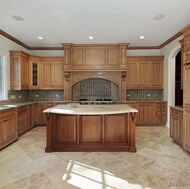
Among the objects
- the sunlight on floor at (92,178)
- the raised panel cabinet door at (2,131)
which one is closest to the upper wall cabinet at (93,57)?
the raised panel cabinet door at (2,131)

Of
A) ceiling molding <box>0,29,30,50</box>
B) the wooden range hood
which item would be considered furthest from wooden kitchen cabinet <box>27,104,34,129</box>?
ceiling molding <box>0,29,30,50</box>

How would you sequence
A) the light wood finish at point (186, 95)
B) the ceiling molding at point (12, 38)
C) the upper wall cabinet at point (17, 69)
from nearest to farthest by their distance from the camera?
the light wood finish at point (186, 95), the ceiling molding at point (12, 38), the upper wall cabinet at point (17, 69)

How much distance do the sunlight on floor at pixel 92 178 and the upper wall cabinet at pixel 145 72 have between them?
3.63 m

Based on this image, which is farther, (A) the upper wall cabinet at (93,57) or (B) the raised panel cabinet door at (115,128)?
(A) the upper wall cabinet at (93,57)

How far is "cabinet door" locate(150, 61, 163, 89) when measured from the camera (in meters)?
5.41

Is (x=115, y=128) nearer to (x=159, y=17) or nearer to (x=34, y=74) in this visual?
(x=159, y=17)

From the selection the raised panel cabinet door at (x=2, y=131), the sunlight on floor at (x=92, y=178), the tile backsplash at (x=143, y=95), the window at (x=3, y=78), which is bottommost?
the sunlight on floor at (x=92, y=178)

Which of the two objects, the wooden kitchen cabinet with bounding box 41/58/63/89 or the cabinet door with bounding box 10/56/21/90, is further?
the wooden kitchen cabinet with bounding box 41/58/63/89

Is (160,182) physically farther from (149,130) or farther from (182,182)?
(149,130)

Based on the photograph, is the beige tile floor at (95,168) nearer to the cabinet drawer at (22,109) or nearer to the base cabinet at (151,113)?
the cabinet drawer at (22,109)

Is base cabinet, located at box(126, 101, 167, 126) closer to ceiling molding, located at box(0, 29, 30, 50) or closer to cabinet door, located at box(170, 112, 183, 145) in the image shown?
cabinet door, located at box(170, 112, 183, 145)

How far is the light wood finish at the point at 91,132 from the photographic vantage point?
10.4ft

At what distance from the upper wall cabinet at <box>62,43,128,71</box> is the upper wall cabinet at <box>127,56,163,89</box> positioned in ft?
1.61

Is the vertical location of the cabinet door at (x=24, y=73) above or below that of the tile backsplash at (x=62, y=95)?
above
